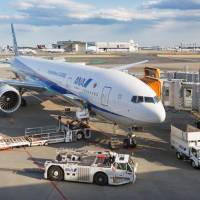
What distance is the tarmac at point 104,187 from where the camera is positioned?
14039 mm

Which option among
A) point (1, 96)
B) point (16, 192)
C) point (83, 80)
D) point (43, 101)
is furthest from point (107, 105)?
point (43, 101)

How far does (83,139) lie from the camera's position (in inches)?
864

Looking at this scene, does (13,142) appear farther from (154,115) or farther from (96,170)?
(154,115)

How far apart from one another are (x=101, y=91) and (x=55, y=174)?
6733 mm

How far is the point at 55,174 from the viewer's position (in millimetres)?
15492

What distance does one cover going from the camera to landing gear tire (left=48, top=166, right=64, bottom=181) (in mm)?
15484

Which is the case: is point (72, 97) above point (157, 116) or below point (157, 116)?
above

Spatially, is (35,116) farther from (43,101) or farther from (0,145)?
(0,145)

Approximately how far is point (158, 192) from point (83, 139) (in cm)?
833

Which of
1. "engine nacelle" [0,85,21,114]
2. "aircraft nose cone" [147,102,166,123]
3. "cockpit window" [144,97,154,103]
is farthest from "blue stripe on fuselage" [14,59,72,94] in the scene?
"aircraft nose cone" [147,102,166,123]

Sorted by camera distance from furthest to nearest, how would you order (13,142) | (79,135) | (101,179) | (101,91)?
(79,135) < (101,91) < (13,142) < (101,179)

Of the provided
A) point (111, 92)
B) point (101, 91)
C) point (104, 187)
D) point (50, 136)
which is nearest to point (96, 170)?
point (104, 187)

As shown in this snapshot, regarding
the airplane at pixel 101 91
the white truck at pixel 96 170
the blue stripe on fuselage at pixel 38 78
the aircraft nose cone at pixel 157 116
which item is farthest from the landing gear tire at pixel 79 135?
the white truck at pixel 96 170

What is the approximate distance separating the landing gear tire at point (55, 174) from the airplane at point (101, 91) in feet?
A: 15.8
